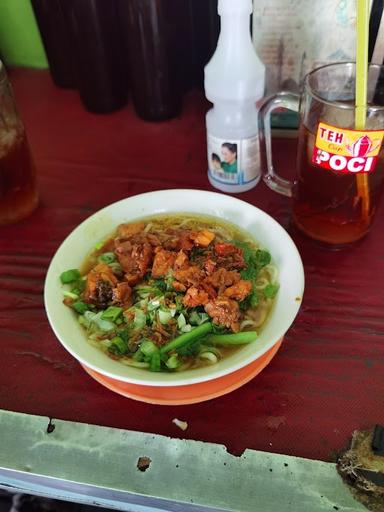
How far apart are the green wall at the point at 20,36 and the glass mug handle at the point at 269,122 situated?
103cm

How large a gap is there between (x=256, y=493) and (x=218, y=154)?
2.53ft

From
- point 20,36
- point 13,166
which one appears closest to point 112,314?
point 13,166

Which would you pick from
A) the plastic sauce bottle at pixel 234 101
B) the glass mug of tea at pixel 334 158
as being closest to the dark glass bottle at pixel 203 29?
the plastic sauce bottle at pixel 234 101

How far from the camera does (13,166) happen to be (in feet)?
3.79

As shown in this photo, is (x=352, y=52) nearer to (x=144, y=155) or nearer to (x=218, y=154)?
(x=218, y=154)

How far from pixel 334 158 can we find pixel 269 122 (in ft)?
0.81

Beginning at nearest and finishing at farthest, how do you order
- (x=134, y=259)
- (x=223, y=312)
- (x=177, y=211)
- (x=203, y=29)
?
(x=223, y=312), (x=134, y=259), (x=177, y=211), (x=203, y=29)

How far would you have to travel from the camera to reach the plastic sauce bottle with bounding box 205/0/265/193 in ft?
3.45

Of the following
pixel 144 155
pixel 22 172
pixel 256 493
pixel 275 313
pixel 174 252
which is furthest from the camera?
pixel 144 155

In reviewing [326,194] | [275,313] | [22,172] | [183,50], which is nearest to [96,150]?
[22,172]

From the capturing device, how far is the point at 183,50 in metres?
1.54

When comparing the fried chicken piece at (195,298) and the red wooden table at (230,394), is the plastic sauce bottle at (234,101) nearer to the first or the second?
the red wooden table at (230,394)

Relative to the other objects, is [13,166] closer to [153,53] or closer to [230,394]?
[153,53]

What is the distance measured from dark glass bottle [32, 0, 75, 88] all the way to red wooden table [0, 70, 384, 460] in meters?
0.37
